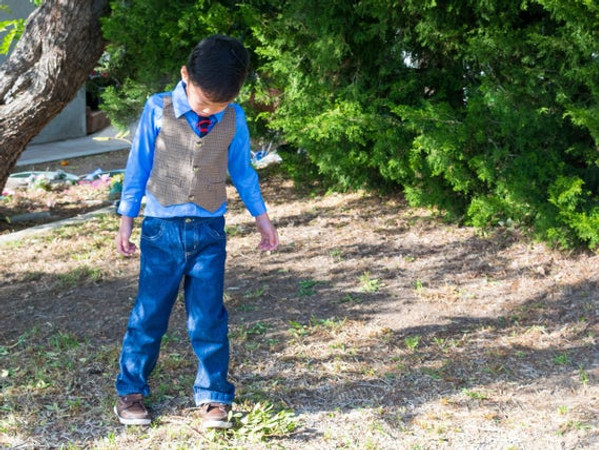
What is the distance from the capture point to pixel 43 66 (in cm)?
698

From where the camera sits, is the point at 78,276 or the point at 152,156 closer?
the point at 152,156

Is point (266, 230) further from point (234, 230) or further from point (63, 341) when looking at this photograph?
point (234, 230)

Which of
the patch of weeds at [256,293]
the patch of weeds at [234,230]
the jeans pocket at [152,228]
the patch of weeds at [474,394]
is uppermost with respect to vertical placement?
the jeans pocket at [152,228]

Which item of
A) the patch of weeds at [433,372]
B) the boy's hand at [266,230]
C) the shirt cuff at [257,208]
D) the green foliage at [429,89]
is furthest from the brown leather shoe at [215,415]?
the green foliage at [429,89]

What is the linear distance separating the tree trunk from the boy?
399 centimetres

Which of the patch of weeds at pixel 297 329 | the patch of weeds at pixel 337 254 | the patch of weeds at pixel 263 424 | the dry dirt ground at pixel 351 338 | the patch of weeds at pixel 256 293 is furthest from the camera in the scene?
the patch of weeds at pixel 337 254

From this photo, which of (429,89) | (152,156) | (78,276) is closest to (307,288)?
(78,276)

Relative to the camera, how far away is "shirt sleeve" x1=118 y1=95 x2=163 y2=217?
3.27m

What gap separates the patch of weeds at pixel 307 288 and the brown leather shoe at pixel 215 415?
1.76 metres

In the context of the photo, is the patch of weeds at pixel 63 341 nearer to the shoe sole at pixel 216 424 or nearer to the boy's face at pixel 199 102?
the shoe sole at pixel 216 424

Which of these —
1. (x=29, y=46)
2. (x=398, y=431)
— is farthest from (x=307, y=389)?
(x=29, y=46)

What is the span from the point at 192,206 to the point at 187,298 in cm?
41

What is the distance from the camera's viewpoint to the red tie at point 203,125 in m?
3.23

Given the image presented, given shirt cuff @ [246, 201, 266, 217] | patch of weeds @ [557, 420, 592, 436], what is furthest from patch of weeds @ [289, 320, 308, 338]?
patch of weeds @ [557, 420, 592, 436]
